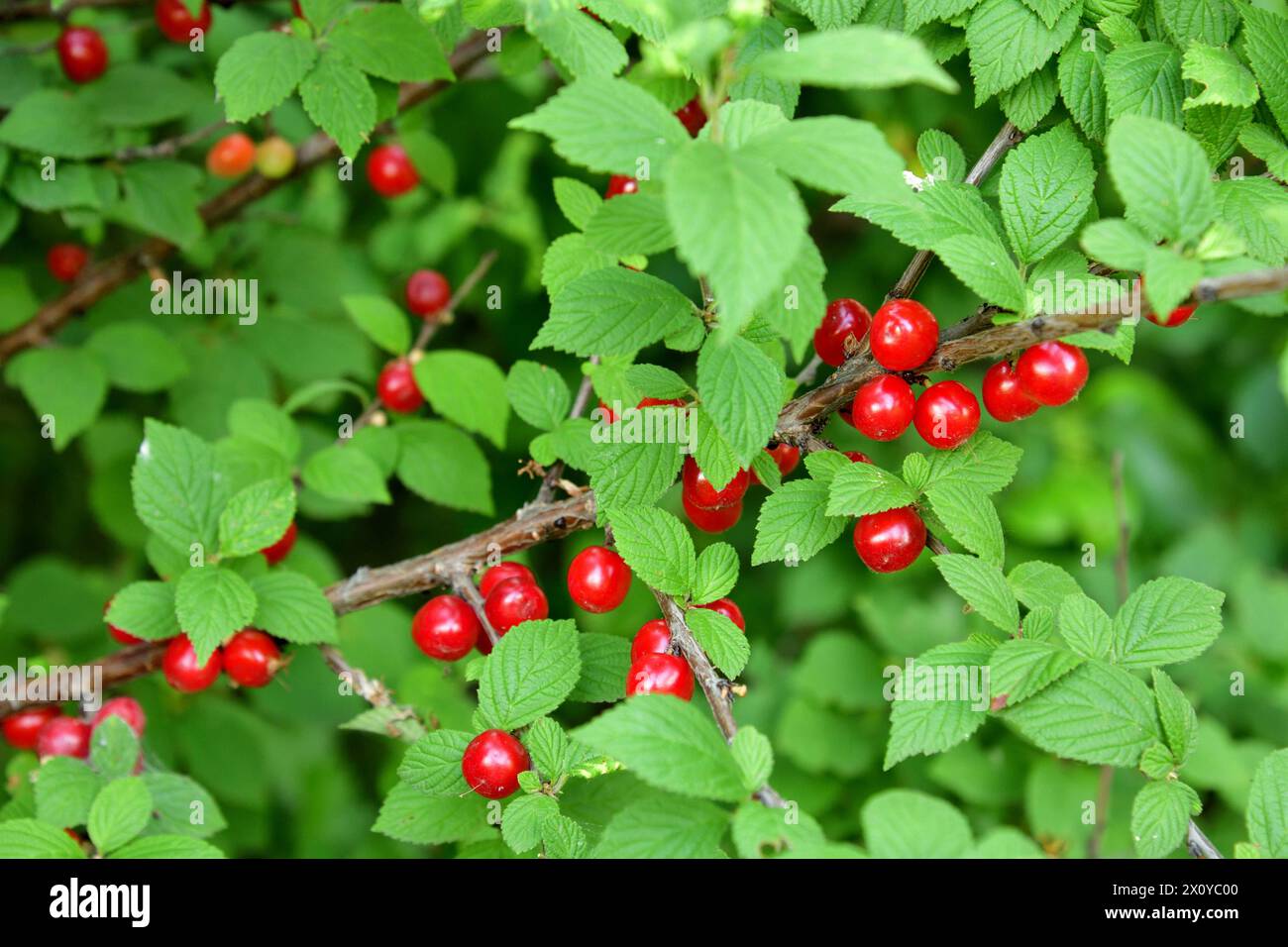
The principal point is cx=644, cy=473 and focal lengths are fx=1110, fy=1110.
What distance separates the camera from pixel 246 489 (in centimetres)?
192

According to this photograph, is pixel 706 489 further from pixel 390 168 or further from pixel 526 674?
pixel 390 168

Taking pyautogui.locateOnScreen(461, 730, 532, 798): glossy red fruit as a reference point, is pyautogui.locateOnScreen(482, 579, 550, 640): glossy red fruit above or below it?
above

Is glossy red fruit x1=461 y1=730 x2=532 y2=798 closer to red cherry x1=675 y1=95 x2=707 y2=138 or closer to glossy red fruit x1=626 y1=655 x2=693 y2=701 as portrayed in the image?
glossy red fruit x1=626 y1=655 x2=693 y2=701

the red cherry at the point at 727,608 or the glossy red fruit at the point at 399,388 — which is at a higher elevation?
the glossy red fruit at the point at 399,388

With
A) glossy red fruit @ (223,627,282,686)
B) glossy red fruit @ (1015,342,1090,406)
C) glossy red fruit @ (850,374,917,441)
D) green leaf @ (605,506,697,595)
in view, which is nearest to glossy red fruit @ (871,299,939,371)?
glossy red fruit @ (850,374,917,441)

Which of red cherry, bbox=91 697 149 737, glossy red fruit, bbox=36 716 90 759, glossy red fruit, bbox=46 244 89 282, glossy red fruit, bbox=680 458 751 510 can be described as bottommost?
glossy red fruit, bbox=36 716 90 759

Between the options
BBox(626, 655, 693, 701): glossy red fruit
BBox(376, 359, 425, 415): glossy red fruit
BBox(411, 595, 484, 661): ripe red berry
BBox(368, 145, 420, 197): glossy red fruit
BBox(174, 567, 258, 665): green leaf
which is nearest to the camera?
BBox(626, 655, 693, 701): glossy red fruit

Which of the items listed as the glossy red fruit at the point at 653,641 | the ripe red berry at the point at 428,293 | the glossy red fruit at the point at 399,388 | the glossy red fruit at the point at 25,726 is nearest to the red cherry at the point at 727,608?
the glossy red fruit at the point at 653,641

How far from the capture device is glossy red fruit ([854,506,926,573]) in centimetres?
163

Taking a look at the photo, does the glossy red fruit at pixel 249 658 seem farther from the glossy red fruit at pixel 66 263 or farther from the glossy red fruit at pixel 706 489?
the glossy red fruit at pixel 66 263

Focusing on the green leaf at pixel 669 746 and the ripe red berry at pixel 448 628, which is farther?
the ripe red berry at pixel 448 628

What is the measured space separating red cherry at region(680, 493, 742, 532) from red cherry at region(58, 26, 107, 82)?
1.79 metres

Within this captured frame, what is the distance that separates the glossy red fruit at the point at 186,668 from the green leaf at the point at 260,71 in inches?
36.0

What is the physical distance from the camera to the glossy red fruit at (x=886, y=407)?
1543 mm
